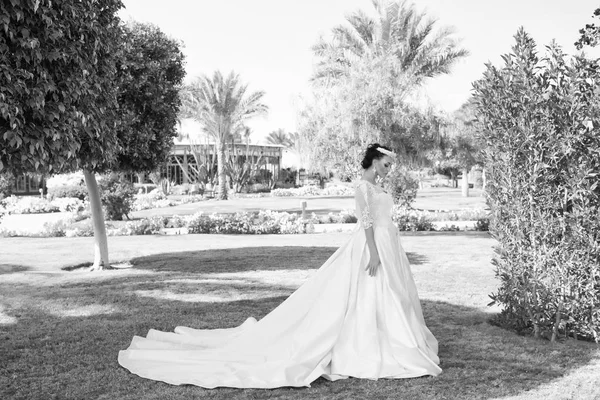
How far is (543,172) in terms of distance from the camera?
21.1 feet

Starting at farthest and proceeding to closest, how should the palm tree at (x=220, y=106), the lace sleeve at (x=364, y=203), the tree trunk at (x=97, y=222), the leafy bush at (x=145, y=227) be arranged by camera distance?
the palm tree at (x=220, y=106), the leafy bush at (x=145, y=227), the tree trunk at (x=97, y=222), the lace sleeve at (x=364, y=203)

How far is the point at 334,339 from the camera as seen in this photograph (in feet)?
18.8

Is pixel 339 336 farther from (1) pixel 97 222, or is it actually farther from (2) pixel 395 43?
(2) pixel 395 43

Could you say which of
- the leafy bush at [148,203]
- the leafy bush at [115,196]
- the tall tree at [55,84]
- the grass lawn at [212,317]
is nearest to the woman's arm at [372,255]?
the grass lawn at [212,317]

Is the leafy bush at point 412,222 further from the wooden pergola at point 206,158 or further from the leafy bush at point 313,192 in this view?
the leafy bush at point 313,192

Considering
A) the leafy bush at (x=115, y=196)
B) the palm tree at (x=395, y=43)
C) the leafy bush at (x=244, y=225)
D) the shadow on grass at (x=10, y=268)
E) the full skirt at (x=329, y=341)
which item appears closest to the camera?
the full skirt at (x=329, y=341)

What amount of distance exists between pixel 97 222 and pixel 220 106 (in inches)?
1096

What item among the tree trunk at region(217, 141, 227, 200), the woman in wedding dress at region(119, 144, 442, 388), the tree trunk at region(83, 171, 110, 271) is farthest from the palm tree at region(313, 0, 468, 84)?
the woman in wedding dress at region(119, 144, 442, 388)

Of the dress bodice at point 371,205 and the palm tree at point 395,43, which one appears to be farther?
the palm tree at point 395,43

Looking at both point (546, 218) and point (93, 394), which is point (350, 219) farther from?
point (93, 394)

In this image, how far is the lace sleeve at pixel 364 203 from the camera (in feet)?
19.8

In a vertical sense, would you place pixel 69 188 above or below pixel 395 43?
below

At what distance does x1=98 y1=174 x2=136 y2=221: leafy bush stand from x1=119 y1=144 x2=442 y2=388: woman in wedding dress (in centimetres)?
1725

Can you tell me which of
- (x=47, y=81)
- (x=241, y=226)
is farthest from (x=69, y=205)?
(x=47, y=81)
